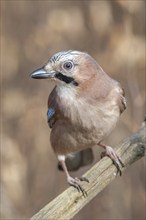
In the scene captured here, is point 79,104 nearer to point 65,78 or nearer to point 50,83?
point 65,78

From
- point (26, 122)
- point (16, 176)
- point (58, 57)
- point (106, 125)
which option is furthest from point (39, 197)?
point (58, 57)

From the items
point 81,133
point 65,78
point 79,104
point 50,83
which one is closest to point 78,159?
point 81,133

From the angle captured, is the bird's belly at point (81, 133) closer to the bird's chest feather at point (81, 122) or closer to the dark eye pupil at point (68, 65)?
the bird's chest feather at point (81, 122)

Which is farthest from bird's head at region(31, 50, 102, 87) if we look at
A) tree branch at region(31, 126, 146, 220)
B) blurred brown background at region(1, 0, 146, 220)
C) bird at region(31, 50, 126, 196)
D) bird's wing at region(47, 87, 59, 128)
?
blurred brown background at region(1, 0, 146, 220)

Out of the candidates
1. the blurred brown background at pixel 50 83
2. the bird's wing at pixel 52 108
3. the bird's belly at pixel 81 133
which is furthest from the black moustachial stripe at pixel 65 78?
the blurred brown background at pixel 50 83

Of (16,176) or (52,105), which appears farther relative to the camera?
(16,176)

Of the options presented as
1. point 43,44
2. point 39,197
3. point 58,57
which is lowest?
point 39,197

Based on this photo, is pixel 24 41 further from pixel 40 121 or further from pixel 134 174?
pixel 134 174

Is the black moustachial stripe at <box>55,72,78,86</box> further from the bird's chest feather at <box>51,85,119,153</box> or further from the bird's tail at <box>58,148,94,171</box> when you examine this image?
the bird's tail at <box>58,148,94,171</box>
